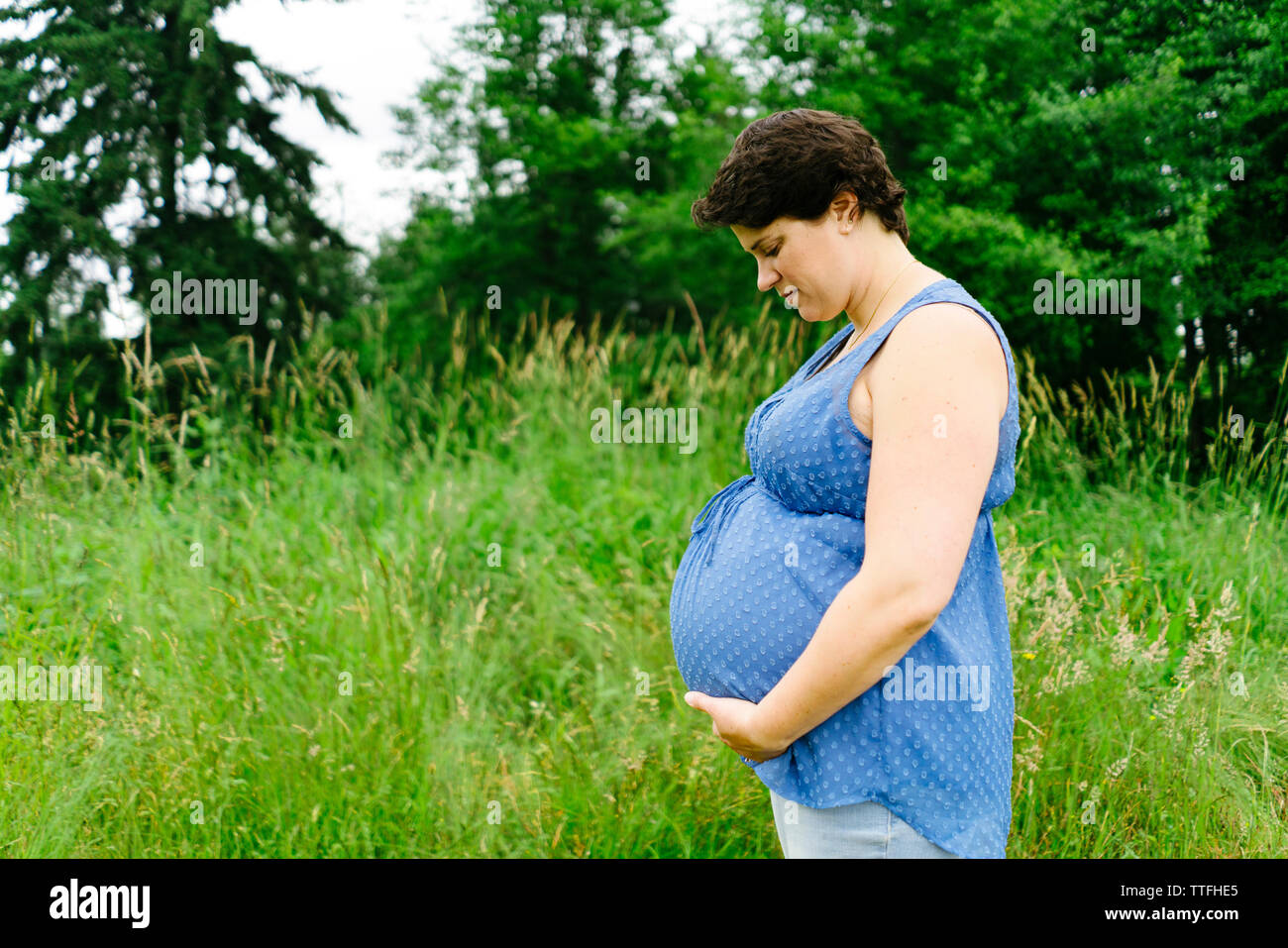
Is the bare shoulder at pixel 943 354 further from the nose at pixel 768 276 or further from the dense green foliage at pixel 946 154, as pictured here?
the dense green foliage at pixel 946 154

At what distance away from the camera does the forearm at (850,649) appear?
1.09 m

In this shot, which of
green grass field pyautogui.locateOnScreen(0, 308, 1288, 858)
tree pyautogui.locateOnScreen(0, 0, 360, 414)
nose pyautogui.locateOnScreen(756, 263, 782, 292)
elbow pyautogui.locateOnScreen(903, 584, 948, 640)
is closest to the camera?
elbow pyautogui.locateOnScreen(903, 584, 948, 640)

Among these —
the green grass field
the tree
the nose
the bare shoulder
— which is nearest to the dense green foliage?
the green grass field

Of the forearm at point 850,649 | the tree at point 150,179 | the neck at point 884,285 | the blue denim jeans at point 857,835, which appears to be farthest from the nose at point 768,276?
the tree at point 150,179

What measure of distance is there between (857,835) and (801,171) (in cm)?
95

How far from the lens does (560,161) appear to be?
468 inches

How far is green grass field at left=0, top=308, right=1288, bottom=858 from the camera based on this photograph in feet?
7.91

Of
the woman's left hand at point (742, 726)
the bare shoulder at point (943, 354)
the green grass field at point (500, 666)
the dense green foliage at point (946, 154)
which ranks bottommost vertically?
the green grass field at point (500, 666)

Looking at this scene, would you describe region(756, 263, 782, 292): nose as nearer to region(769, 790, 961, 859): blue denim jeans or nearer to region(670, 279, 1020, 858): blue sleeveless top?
region(670, 279, 1020, 858): blue sleeveless top

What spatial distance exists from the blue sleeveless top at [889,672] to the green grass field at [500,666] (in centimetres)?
119

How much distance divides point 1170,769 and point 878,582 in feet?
6.24

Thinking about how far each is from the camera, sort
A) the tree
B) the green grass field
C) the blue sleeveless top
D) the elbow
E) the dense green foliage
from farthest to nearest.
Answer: the tree
the dense green foliage
the green grass field
the blue sleeveless top
the elbow

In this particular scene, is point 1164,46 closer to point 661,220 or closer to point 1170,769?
point 1170,769

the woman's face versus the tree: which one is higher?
the tree
